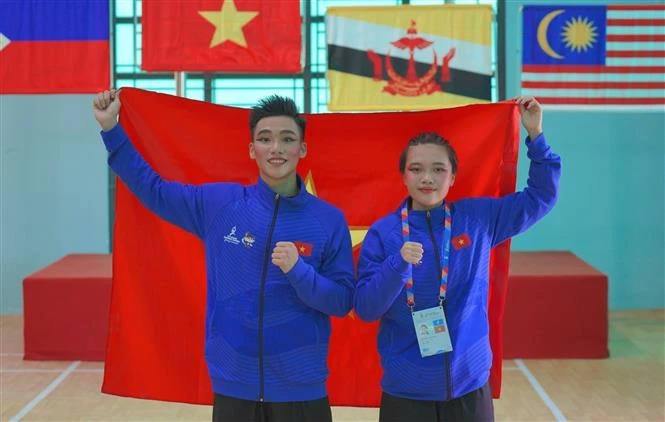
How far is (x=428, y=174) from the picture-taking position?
2.38 meters

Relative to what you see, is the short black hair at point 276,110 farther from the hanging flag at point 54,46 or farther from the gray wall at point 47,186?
the gray wall at point 47,186

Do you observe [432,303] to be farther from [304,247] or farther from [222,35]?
[222,35]

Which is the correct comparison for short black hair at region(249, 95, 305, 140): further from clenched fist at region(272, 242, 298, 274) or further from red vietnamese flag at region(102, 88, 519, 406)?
red vietnamese flag at region(102, 88, 519, 406)

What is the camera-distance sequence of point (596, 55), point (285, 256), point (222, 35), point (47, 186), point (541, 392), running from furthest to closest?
point (47, 186), point (596, 55), point (222, 35), point (541, 392), point (285, 256)

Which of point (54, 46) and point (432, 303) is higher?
point (54, 46)

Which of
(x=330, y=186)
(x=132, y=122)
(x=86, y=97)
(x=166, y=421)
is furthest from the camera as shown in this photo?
(x=86, y=97)

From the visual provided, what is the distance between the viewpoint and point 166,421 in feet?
14.1

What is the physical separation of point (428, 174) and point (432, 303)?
0.41 m

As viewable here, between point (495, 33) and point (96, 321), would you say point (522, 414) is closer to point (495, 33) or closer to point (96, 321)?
point (96, 321)

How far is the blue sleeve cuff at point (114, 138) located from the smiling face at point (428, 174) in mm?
987

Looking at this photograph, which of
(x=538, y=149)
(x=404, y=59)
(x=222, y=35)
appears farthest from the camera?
(x=404, y=59)

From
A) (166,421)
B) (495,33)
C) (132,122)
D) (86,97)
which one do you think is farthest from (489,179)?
(86,97)

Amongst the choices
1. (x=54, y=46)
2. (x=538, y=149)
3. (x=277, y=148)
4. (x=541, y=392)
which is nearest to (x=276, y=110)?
(x=277, y=148)

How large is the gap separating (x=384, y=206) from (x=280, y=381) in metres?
1.07
